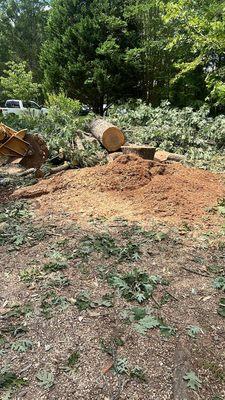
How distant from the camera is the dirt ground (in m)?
2.42

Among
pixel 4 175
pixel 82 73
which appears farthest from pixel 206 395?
pixel 82 73

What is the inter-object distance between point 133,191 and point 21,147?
203 cm

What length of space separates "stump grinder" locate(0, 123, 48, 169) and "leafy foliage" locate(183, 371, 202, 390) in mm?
4588

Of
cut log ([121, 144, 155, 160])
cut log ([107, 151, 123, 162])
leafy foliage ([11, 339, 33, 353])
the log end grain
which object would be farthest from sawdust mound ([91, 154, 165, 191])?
leafy foliage ([11, 339, 33, 353])

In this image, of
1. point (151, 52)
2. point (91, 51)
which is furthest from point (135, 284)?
point (91, 51)

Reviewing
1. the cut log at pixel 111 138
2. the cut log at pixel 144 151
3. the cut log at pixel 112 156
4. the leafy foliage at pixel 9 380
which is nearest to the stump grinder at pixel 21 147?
the cut log at pixel 112 156

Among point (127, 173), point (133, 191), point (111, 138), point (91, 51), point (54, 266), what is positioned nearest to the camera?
point (54, 266)

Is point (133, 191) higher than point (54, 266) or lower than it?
lower

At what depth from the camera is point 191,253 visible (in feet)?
13.0

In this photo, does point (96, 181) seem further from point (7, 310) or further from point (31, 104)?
point (31, 104)

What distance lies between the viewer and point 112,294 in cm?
325

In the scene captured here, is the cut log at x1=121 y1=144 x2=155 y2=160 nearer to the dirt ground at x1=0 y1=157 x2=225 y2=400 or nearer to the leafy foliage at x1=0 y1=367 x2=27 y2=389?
the dirt ground at x1=0 y1=157 x2=225 y2=400

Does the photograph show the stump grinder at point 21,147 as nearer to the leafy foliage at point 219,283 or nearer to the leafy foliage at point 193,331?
the leafy foliage at point 219,283

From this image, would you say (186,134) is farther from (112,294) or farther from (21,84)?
(21,84)
